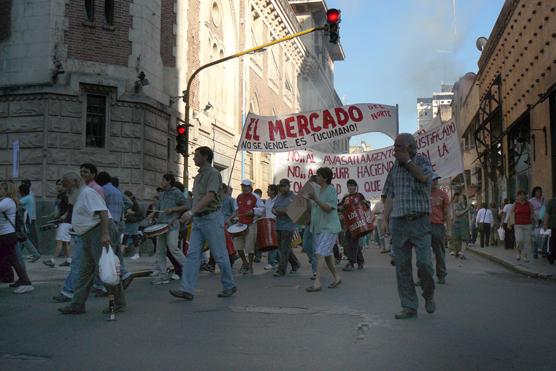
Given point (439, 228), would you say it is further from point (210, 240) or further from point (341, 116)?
point (341, 116)

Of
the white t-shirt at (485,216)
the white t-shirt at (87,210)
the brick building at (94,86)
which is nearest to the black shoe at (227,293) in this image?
the white t-shirt at (87,210)

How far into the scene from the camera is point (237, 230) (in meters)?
11.4

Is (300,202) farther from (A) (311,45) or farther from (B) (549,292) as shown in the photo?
(A) (311,45)

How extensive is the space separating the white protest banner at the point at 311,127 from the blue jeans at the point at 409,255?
319 inches

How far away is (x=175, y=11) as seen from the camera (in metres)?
21.0

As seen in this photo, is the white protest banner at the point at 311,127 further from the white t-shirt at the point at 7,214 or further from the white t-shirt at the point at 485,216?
the white t-shirt at the point at 485,216

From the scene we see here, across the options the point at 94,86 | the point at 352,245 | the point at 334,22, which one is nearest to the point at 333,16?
the point at 334,22

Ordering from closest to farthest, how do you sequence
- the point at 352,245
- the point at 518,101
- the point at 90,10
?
the point at 352,245
the point at 90,10
the point at 518,101

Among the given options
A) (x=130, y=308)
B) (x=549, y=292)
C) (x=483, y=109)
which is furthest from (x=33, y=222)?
(x=483, y=109)

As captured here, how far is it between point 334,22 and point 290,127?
2827 mm

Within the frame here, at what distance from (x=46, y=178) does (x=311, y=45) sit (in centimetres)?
3815

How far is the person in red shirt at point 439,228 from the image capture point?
971cm

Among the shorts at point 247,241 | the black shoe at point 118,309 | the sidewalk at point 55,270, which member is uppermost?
the shorts at point 247,241

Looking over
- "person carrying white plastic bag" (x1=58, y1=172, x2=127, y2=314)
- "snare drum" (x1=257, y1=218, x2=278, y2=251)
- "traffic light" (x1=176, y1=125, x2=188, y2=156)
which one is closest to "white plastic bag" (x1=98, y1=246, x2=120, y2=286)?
"person carrying white plastic bag" (x1=58, y1=172, x2=127, y2=314)
